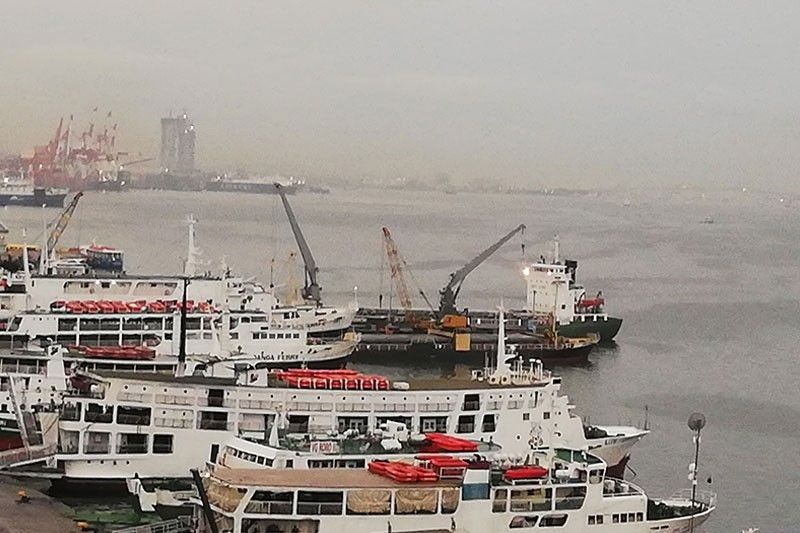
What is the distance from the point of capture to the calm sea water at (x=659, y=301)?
111ft

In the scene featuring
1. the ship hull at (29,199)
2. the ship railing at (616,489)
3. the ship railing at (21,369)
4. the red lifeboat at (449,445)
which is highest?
the ship hull at (29,199)

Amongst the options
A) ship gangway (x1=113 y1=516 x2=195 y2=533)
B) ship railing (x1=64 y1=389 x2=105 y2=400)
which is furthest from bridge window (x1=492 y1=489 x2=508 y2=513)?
ship railing (x1=64 y1=389 x2=105 y2=400)

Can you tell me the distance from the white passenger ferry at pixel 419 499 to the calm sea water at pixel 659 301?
614 centimetres

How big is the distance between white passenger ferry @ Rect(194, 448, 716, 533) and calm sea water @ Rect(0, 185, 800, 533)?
6.14m

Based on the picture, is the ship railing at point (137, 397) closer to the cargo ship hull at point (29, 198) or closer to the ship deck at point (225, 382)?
the ship deck at point (225, 382)

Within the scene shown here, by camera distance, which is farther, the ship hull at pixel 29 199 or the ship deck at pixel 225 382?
the ship hull at pixel 29 199

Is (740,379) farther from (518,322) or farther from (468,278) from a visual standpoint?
(468,278)

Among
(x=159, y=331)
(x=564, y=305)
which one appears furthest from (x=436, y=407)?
(x=564, y=305)

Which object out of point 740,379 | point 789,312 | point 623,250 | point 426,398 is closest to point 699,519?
point 426,398

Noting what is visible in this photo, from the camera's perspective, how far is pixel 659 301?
8188cm

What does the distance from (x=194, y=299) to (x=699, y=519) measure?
883 inches

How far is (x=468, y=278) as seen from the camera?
9812cm

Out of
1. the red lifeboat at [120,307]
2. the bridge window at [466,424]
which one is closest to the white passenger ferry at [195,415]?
the bridge window at [466,424]

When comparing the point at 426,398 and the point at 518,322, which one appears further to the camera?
the point at 518,322
